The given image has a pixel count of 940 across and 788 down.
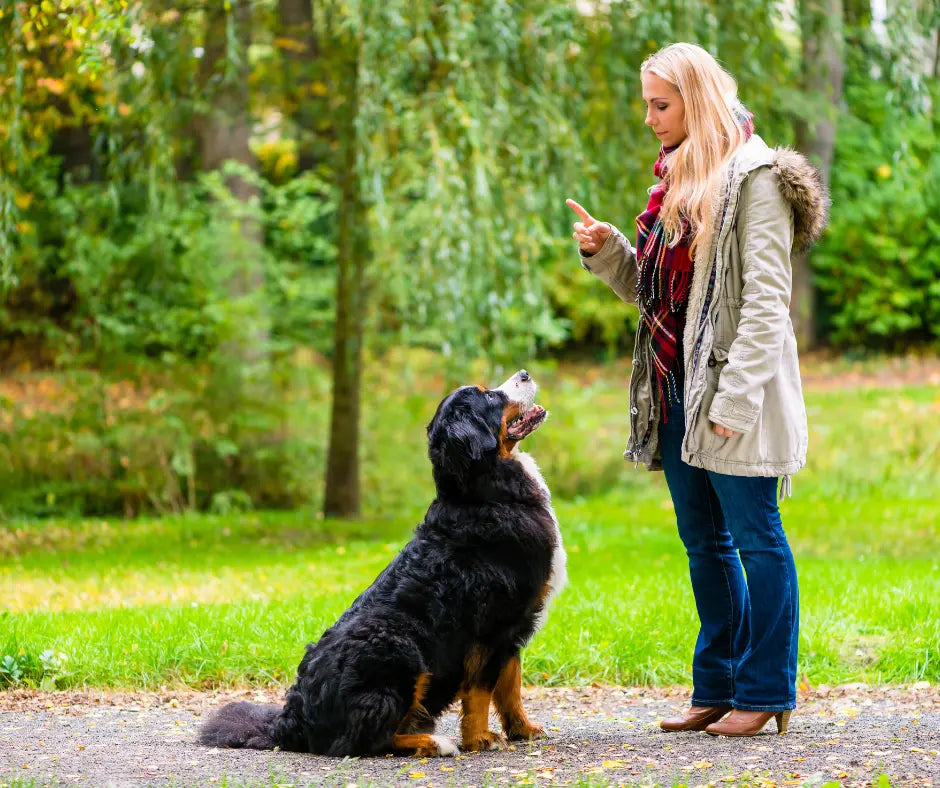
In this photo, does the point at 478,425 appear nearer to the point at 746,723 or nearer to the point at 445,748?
the point at 445,748

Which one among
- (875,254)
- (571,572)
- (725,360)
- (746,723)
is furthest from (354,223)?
(875,254)

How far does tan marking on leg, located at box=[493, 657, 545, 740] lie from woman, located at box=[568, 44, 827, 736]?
621mm

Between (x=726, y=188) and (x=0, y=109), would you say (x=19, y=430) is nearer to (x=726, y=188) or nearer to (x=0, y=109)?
(x=0, y=109)

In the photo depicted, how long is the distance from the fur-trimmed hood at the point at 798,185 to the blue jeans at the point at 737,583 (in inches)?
27.9

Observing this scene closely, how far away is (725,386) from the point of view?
353 centimetres

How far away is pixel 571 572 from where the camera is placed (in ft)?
25.2

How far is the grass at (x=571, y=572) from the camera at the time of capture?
5180 millimetres

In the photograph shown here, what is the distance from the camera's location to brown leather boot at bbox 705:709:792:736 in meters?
3.80

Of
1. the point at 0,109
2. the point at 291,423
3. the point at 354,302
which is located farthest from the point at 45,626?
the point at 291,423

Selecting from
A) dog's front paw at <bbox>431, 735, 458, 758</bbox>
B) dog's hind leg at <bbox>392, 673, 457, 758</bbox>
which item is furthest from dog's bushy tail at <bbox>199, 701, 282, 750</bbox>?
dog's front paw at <bbox>431, 735, 458, 758</bbox>

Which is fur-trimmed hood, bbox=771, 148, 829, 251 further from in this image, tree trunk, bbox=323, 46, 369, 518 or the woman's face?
tree trunk, bbox=323, 46, 369, 518

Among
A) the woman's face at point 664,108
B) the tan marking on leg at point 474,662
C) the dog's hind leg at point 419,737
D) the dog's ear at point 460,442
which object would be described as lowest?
the dog's hind leg at point 419,737

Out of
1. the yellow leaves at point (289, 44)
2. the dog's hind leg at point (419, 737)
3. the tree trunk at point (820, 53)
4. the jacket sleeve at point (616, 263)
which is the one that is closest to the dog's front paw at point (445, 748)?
the dog's hind leg at point (419, 737)

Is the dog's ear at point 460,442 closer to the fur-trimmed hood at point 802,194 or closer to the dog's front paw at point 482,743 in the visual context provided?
the dog's front paw at point 482,743
